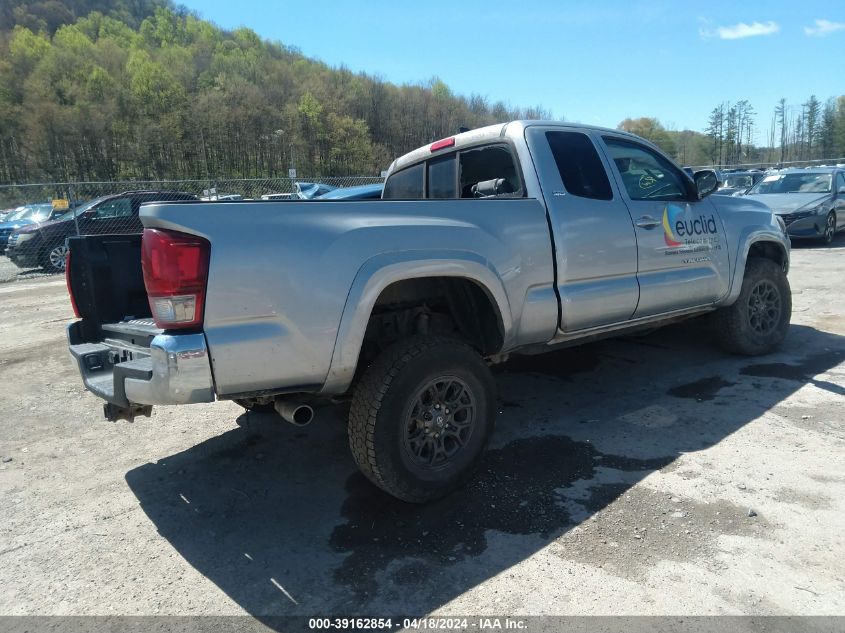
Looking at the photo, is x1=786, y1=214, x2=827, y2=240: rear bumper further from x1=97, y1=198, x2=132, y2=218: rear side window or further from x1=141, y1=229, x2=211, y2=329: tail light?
x1=97, y1=198, x2=132, y2=218: rear side window

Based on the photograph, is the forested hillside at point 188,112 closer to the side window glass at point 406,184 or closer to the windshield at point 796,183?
the windshield at point 796,183

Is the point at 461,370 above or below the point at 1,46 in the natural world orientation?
below

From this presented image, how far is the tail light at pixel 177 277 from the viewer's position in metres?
2.31

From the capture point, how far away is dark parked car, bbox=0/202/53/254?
16.3 meters

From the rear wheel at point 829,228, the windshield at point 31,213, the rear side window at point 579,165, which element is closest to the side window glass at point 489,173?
the rear side window at point 579,165

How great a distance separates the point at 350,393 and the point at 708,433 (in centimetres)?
243

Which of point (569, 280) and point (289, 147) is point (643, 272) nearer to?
point (569, 280)

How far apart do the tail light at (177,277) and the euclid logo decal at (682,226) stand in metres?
3.37

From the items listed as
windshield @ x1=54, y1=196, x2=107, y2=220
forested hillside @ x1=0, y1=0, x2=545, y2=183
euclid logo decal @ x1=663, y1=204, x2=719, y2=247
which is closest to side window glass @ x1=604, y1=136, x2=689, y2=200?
euclid logo decal @ x1=663, y1=204, x2=719, y2=247

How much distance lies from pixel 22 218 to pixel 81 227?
224 inches

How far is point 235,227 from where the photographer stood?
238cm

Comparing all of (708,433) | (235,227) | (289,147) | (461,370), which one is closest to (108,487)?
(235,227)

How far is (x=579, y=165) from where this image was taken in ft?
12.6

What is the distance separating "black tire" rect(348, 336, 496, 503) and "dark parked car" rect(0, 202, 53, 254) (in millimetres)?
17319
